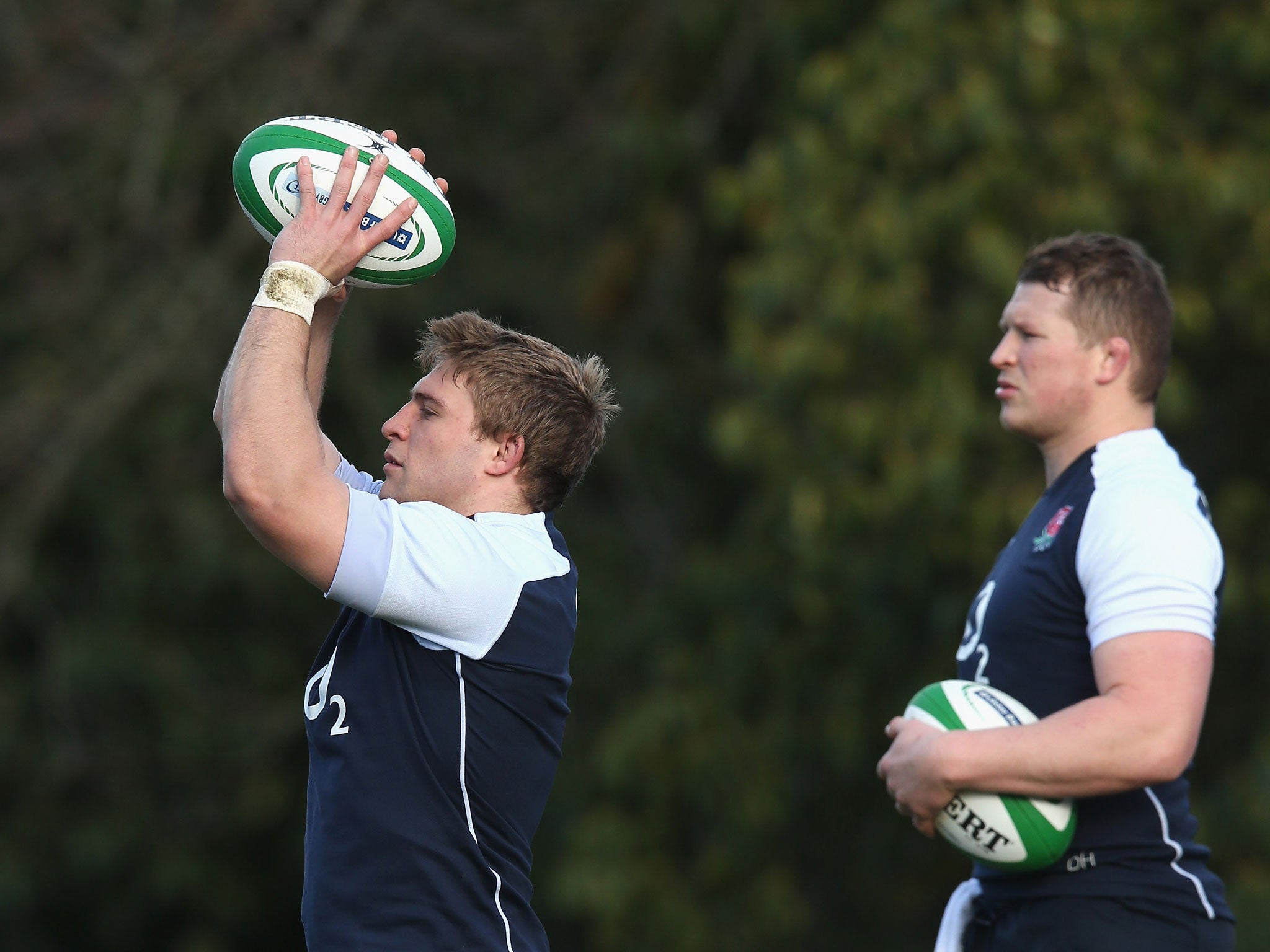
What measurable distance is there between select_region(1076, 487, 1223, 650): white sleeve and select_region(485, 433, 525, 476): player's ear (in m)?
1.12

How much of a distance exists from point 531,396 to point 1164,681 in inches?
49.6

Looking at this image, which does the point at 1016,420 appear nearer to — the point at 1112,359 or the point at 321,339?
the point at 1112,359

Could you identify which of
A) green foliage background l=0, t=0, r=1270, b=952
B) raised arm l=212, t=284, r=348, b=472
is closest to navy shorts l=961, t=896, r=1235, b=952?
raised arm l=212, t=284, r=348, b=472

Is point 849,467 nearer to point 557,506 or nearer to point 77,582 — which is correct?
point 557,506

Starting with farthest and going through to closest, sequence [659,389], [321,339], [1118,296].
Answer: [659,389] < [1118,296] < [321,339]

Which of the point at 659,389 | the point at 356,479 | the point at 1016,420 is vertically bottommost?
the point at 356,479

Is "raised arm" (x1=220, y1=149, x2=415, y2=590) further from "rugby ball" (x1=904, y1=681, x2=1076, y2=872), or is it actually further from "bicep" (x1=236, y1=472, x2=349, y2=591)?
"rugby ball" (x1=904, y1=681, x2=1076, y2=872)

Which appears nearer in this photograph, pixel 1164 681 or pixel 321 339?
pixel 1164 681

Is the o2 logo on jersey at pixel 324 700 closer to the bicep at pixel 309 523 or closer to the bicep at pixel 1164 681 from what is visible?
the bicep at pixel 309 523

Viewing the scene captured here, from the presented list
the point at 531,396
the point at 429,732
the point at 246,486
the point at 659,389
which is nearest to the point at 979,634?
the point at 531,396

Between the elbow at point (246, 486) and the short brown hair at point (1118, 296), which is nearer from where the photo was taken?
the elbow at point (246, 486)

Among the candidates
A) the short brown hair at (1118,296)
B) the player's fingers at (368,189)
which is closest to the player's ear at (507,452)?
the player's fingers at (368,189)

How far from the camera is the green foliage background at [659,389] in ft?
20.9

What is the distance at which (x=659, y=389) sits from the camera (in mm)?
9188
